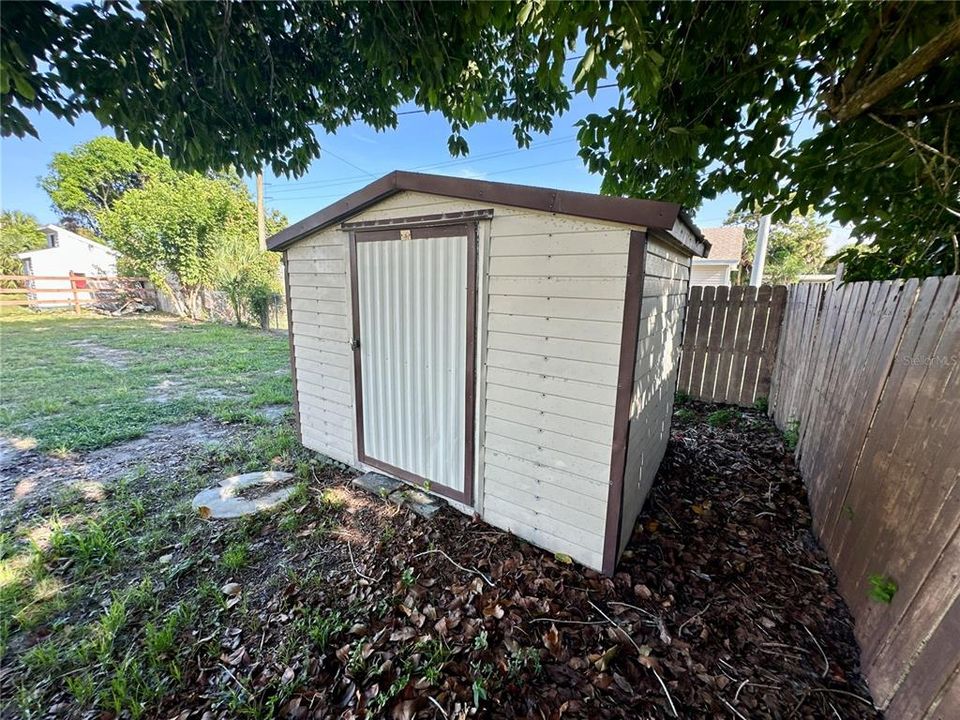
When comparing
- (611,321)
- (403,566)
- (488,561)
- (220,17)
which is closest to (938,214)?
(611,321)

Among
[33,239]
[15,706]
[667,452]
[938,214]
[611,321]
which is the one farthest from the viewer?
[33,239]

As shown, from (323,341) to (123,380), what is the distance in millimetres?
4994

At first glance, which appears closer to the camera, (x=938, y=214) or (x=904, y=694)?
(x=904, y=694)

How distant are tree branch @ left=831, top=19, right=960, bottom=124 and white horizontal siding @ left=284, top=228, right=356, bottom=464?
341cm

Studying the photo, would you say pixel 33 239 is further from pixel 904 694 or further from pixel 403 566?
pixel 904 694

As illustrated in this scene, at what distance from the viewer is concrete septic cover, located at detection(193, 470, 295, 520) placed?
9.33 feet

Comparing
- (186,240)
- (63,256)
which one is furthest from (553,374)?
(63,256)

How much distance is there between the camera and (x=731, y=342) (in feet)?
17.4

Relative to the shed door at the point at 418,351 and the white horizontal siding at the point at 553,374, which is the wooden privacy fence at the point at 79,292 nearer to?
the shed door at the point at 418,351

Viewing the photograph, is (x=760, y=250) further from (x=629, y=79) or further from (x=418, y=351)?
(x=418, y=351)

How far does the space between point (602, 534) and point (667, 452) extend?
199cm

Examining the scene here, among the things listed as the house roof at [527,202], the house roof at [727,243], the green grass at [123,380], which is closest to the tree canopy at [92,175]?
the green grass at [123,380]

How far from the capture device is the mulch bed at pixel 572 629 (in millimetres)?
1554

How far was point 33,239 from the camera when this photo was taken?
82.6 ft
